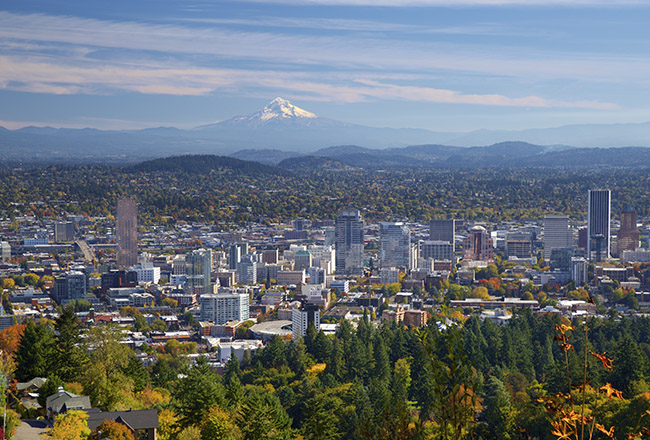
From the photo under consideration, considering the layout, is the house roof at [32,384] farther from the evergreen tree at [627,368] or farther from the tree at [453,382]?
the tree at [453,382]

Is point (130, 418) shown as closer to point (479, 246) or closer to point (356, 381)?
point (356, 381)

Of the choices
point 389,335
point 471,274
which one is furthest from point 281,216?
point 389,335

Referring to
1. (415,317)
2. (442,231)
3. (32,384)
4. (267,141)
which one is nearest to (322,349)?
(32,384)

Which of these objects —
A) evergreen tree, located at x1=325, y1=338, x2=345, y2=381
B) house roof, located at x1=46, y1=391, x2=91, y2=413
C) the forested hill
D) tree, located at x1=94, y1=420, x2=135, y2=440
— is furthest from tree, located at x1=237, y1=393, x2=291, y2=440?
the forested hill

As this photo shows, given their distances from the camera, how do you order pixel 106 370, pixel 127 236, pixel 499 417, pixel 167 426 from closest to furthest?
pixel 167 426
pixel 106 370
pixel 499 417
pixel 127 236

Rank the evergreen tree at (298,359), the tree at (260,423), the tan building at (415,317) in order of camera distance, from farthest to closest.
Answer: the tan building at (415,317) → the evergreen tree at (298,359) → the tree at (260,423)

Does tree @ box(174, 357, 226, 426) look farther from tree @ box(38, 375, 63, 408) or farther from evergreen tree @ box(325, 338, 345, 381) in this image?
evergreen tree @ box(325, 338, 345, 381)

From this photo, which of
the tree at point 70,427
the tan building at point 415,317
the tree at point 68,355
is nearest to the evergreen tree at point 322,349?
the tree at point 68,355
